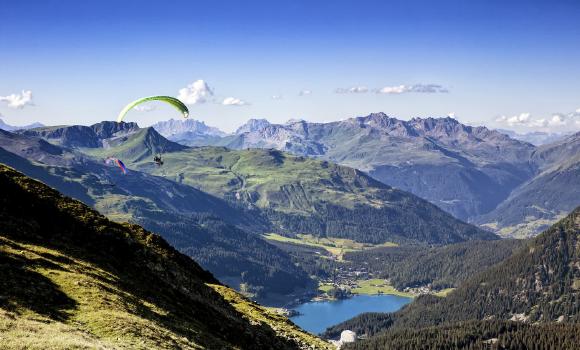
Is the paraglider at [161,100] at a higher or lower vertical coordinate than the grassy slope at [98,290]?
higher

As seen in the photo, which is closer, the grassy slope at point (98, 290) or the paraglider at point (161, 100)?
the grassy slope at point (98, 290)

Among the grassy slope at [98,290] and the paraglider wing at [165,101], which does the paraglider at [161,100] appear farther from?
the grassy slope at [98,290]

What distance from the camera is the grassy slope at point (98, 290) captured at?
1683 inches

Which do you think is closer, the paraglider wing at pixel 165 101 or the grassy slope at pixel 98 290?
the grassy slope at pixel 98 290

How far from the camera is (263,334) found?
230 ft

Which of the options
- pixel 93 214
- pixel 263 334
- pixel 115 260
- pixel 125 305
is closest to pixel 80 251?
pixel 115 260

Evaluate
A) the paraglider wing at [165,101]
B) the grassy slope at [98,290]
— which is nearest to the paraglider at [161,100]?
the paraglider wing at [165,101]

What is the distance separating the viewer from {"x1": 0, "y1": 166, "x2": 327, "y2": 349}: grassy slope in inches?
1683

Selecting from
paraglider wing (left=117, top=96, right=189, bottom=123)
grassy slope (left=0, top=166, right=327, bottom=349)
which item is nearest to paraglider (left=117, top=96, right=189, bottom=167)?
paraglider wing (left=117, top=96, right=189, bottom=123)

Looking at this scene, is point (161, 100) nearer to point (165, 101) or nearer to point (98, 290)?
point (165, 101)

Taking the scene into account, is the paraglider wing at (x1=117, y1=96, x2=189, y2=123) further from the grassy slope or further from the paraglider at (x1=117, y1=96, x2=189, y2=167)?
the grassy slope

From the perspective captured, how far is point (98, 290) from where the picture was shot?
52.4m

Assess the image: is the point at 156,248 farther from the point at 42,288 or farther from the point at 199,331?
the point at 42,288

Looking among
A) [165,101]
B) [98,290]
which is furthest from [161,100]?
[98,290]
